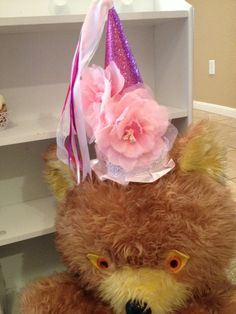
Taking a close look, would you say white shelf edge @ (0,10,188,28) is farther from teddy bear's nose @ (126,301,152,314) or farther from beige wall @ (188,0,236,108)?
beige wall @ (188,0,236,108)

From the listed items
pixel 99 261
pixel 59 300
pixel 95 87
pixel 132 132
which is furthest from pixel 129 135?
pixel 59 300

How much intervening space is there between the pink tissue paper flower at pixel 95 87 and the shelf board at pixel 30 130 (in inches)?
7.5

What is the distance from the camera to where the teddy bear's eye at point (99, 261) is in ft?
2.26

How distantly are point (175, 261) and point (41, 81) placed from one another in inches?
25.2

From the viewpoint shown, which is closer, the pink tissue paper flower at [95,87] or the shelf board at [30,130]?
the pink tissue paper flower at [95,87]

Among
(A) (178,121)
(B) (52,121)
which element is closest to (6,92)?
(B) (52,121)

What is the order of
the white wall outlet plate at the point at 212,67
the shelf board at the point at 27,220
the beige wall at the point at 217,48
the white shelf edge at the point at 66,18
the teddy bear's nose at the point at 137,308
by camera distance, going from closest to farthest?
the teddy bear's nose at the point at 137,308
the white shelf edge at the point at 66,18
the shelf board at the point at 27,220
the beige wall at the point at 217,48
the white wall outlet plate at the point at 212,67

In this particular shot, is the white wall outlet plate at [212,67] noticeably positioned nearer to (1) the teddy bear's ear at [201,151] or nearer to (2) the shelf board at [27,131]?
(2) the shelf board at [27,131]

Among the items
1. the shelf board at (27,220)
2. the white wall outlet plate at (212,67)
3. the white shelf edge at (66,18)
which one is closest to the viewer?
the white shelf edge at (66,18)

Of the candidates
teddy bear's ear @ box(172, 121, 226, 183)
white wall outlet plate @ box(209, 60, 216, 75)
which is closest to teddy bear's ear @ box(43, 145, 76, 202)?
teddy bear's ear @ box(172, 121, 226, 183)

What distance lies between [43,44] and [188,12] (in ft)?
1.30

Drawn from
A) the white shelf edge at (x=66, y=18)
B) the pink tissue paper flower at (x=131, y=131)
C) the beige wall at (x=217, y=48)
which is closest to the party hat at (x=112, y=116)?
the pink tissue paper flower at (x=131, y=131)

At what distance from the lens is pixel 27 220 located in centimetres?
101

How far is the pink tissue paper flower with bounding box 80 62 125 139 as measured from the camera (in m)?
0.70
